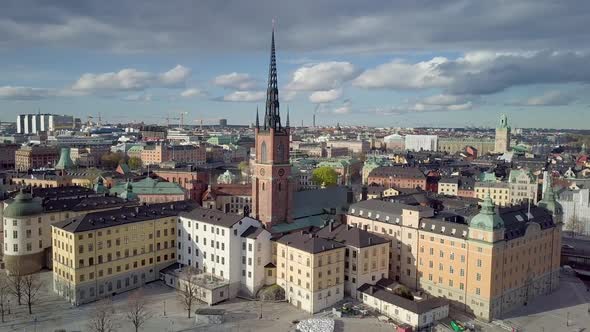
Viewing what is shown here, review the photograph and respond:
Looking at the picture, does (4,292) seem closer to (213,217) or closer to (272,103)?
(213,217)

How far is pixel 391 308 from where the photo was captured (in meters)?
76.6

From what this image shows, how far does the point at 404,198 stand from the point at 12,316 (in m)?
71.4

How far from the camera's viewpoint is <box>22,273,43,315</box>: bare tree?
2949 inches

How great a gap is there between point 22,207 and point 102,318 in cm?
3342

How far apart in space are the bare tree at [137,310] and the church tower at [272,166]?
28966mm

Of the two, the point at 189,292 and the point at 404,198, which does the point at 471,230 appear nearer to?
the point at 404,198

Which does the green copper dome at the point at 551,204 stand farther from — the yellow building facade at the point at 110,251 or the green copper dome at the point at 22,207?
the green copper dome at the point at 22,207

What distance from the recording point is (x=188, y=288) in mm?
82688

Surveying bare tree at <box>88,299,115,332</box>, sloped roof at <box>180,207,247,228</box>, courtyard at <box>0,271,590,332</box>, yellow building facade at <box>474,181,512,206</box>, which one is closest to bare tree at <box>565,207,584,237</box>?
yellow building facade at <box>474,181,512,206</box>

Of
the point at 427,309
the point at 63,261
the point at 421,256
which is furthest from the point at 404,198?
the point at 63,261

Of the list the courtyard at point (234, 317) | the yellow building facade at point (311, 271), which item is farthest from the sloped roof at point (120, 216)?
the yellow building facade at point (311, 271)

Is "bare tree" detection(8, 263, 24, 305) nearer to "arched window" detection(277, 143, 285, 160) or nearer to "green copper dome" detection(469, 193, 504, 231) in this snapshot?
"arched window" detection(277, 143, 285, 160)

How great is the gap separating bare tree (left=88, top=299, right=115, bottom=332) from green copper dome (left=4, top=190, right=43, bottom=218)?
879 inches

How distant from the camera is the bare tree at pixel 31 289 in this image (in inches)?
2949
